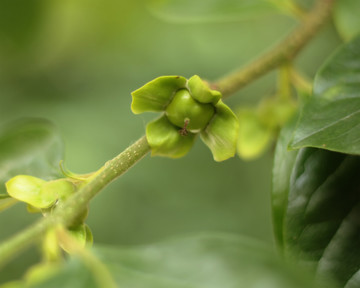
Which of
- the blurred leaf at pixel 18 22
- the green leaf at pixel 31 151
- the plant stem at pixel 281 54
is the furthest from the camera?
the blurred leaf at pixel 18 22

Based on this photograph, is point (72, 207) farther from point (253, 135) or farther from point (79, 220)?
point (253, 135)

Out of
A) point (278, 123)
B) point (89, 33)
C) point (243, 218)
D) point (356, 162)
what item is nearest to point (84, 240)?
point (356, 162)

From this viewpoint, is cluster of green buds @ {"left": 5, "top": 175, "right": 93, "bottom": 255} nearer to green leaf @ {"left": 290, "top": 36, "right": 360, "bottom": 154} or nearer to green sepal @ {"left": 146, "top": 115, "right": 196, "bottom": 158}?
green sepal @ {"left": 146, "top": 115, "right": 196, "bottom": 158}

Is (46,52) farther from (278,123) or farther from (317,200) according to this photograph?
(317,200)

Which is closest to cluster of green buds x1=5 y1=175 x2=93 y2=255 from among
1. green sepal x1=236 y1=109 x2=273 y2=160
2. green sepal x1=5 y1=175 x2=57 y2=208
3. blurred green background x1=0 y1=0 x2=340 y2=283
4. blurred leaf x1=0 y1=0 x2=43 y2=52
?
green sepal x1=5 y1=175 x2=57 y2=208

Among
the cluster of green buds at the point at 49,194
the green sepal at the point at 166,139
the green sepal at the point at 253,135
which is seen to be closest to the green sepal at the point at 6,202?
the cluster of green buds at the point at 49,194

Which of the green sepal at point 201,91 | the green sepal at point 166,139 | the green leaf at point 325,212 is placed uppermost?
the green sepal at point 201,91

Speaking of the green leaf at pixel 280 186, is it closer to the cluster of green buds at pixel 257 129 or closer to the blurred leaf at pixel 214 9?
the cluster of green buds at pixel 257 129
